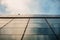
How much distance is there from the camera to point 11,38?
35.4 ft

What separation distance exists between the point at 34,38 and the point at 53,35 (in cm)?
154

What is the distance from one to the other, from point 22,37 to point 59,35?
2.67 m

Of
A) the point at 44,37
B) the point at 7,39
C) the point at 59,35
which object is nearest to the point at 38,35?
the point at 44,37

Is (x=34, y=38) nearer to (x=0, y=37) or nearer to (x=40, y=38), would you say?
(x=40, y=38)

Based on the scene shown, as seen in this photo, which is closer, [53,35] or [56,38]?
[56,38]

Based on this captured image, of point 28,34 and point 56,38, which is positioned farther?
point 28,34

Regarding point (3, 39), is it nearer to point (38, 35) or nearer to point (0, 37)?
point (0, 37)

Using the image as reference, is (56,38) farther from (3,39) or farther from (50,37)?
(3,39)

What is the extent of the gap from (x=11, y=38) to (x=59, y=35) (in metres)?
3.44

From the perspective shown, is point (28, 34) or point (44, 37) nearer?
point (44, 37)

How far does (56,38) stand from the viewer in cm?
1058

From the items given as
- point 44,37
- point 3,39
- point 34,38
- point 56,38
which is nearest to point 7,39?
point 3,39

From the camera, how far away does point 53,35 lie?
1138cm

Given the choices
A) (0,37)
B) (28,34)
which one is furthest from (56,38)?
(0,37)
